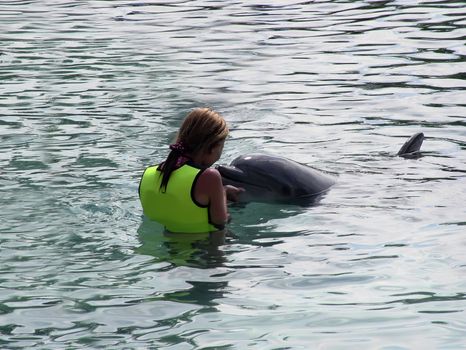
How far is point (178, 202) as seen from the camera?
6.90m

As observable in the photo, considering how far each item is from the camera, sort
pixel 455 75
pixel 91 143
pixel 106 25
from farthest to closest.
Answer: pixel 106 25 → pixel 455 75 → pixel 91 143

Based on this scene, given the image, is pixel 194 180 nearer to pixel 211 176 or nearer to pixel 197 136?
pixel 211 176

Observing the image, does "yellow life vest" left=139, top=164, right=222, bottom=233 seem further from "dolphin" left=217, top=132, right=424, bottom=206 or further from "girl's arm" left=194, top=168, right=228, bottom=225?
"dolphin" left=217, top=132, right=424, bottom=206

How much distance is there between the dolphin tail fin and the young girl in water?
113 inches

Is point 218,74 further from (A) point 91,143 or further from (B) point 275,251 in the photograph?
(B) point 275,251

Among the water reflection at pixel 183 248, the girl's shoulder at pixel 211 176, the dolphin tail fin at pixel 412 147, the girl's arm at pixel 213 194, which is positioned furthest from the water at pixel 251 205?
the girl's shoulder at pixel 211 176

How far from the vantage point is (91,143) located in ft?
32.3

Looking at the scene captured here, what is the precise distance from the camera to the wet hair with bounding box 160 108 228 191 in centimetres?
677

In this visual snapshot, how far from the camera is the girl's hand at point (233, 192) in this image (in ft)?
25.3

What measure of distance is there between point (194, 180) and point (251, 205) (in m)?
1.19

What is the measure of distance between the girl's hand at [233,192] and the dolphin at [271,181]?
7 centimetres

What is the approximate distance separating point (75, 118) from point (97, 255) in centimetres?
445

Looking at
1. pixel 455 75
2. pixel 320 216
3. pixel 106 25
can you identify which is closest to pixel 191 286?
pixel 320 216

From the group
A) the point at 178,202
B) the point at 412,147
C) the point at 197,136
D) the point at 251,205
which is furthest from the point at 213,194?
the point at 412,147
